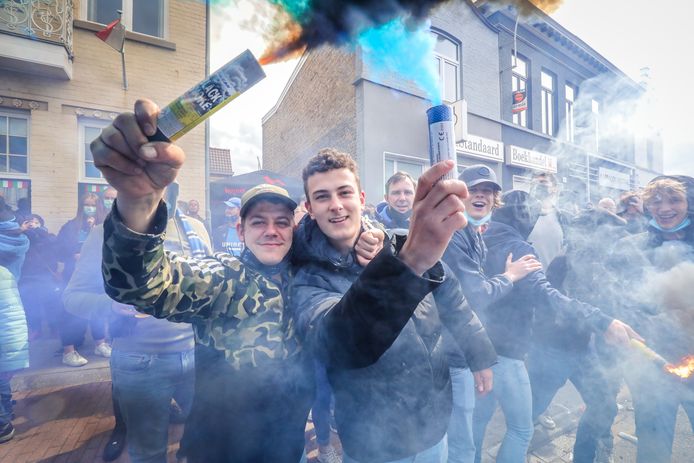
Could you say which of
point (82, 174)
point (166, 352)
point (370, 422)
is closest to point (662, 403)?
point (370, 422)

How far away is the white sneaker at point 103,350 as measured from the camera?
468 cm

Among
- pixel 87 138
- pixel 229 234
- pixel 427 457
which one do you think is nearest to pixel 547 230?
pixel 427 457

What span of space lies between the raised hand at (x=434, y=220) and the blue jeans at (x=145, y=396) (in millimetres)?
1909

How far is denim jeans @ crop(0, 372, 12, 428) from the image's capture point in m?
3.12

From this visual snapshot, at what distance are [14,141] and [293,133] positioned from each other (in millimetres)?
6259

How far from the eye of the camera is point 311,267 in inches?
58.7

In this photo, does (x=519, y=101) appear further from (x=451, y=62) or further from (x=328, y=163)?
(x=328, y=163)

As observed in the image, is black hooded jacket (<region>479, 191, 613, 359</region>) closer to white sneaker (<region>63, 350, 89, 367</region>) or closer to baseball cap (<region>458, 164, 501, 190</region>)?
baseball cap (<region>458, 164, 501, 190</region>)

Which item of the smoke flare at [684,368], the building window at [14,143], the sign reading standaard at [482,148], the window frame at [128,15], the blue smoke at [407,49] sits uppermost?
the window frame at [128,15]

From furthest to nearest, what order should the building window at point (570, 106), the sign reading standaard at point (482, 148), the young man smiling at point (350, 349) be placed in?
the building window at point (570, 106)
the sign reading standaard at point (482, 148)
the young man smiling at point (350, 349)

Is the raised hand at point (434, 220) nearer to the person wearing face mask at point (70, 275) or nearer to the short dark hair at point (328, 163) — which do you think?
the short dark hair at point (328, 163)

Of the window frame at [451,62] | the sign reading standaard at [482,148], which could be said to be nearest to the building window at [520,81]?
the sign reading standaard at [482,148]

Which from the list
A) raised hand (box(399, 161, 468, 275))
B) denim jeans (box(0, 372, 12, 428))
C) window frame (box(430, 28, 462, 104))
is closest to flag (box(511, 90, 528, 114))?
window frame (box(430, 28, 462, 104))

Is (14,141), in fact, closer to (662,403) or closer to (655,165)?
(662,403)
